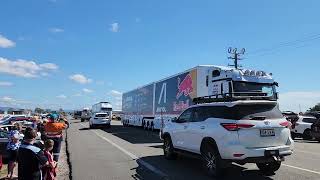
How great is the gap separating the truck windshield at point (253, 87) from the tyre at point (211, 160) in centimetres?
691

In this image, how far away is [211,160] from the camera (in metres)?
11.5

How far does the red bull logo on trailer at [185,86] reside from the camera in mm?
23750

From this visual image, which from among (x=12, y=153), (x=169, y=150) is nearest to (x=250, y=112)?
(x=169, y=150)

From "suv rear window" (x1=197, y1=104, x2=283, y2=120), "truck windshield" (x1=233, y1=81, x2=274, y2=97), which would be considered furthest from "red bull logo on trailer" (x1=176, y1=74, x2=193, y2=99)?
"suv rear window" (x1=197, y1=104, x2=283, y2=120)

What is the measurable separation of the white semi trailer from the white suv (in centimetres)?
54

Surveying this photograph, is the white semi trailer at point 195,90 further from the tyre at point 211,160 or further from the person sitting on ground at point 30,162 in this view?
the person sitting on ground at point 30,162

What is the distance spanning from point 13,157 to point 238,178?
5827 mm

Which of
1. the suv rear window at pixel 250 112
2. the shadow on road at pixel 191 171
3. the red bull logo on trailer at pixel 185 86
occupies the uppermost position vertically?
the red bull logo on trailer at pixel 185 86

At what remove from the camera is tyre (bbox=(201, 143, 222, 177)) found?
11102 mm

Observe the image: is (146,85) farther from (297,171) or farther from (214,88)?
(297,171)

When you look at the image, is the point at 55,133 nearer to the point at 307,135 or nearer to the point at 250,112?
the point at 250,112

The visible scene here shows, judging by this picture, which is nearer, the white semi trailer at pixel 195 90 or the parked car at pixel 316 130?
the white semi trailer at pixel 195 90

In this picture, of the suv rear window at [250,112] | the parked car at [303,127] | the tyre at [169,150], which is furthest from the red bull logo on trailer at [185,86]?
the suv rear window at [250,112]

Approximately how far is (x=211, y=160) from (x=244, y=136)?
1314 mm
